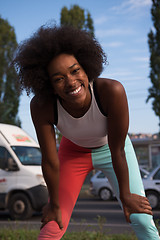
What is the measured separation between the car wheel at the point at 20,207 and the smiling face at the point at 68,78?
6961mm

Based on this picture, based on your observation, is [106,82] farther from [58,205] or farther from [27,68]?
[58,205]

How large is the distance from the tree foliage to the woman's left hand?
16.5m

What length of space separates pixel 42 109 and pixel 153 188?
9311 mm

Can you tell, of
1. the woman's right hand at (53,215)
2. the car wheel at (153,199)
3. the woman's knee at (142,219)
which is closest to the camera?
the woman's knee at (142,219)

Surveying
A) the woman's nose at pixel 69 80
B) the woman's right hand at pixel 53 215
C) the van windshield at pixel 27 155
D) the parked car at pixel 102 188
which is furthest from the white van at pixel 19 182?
the woman's nose at pixel 69 80

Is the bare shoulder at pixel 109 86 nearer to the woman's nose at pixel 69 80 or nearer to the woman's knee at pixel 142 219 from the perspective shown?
the woman's nose at pixel 69 80

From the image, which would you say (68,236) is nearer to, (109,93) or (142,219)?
(142,219)

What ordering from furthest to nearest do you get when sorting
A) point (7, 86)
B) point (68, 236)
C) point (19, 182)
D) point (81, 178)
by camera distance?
point (7, 86), point (19, 182), point (68, 236), point (81, 178)

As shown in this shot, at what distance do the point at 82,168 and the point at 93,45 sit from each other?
0.99 metres

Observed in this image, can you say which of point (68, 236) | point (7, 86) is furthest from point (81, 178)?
point (7, 86)

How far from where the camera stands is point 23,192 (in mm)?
9281

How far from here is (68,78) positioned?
96.6 inches

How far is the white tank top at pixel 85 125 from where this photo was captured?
8.77 ft

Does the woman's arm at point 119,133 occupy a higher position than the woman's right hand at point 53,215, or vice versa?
the woman's arm at point 119,133
